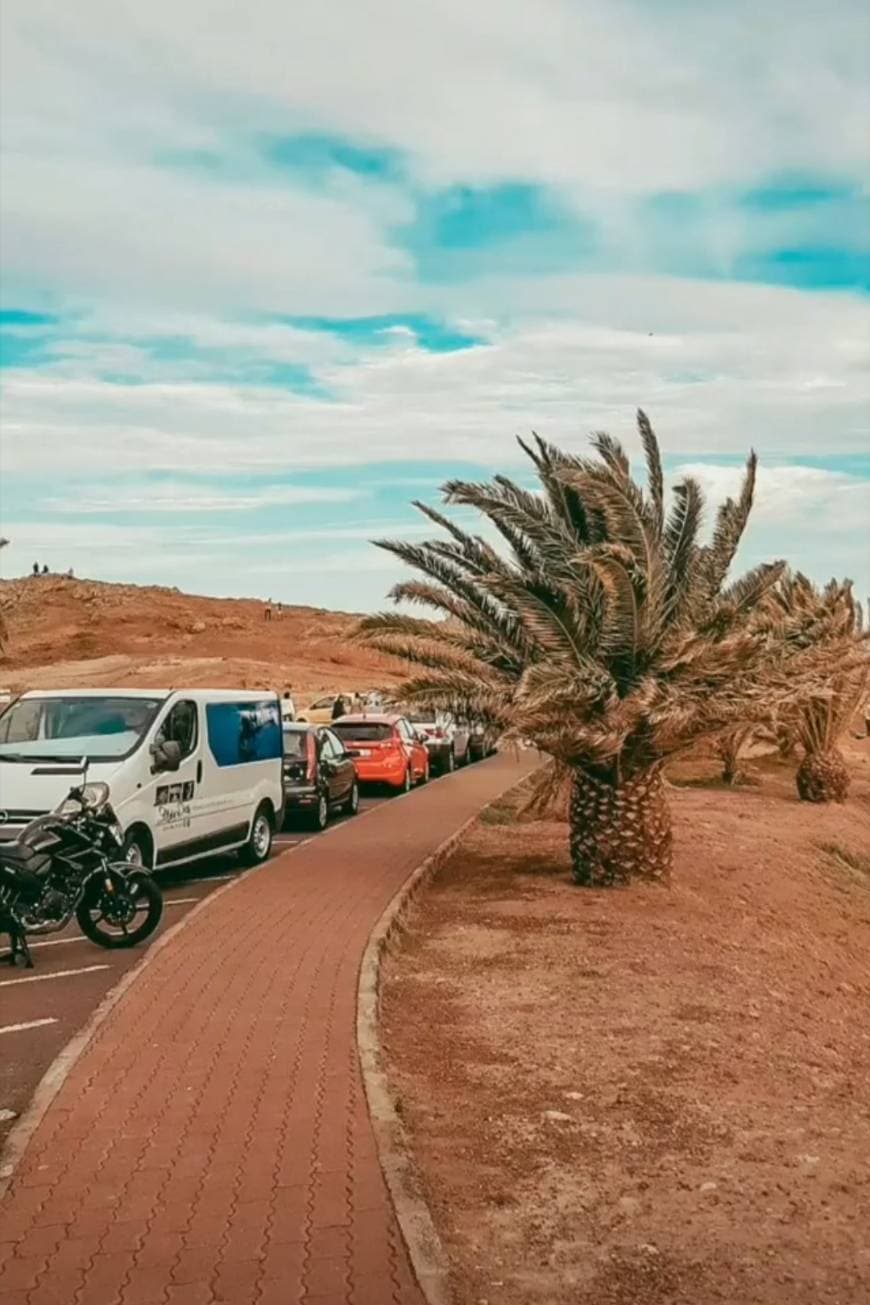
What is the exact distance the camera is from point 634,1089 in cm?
818

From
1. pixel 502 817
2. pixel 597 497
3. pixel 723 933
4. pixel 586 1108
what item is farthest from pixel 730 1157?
pixel 502 817

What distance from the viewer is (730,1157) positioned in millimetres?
7027

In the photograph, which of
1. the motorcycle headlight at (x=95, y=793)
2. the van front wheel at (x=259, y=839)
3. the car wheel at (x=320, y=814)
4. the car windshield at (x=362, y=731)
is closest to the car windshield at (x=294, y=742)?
the car wheel at (x=320, y=814)

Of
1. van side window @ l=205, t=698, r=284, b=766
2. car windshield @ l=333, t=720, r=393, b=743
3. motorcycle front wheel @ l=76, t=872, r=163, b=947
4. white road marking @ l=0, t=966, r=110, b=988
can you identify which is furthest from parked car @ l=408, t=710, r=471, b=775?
white road marking @ l=0, t=966, r=110, b=988

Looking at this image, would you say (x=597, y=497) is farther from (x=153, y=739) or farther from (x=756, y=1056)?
(x=756, y=1056)

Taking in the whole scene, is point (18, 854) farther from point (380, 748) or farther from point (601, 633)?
point (380, 748)

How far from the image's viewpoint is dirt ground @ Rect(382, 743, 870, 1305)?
578 cm

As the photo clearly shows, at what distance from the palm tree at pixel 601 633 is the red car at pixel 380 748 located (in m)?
12.6

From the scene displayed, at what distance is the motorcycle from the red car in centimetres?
1538

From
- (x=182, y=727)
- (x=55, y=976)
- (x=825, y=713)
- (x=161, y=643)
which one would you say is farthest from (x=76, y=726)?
(x=161, y=643)

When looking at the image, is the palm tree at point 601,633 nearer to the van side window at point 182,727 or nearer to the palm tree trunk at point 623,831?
the palm tree trunk at point 623,831

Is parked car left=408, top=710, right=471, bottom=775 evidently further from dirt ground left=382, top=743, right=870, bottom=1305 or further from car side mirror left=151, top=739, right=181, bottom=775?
car side mirror left=151, top=739, right=181, bottom=775

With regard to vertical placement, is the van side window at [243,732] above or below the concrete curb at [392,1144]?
above

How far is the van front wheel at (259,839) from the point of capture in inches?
693
